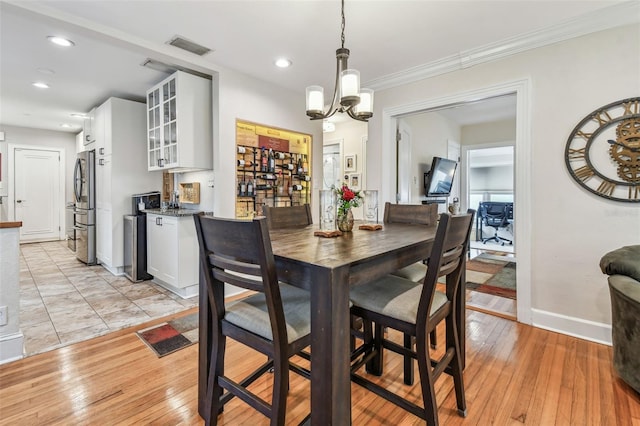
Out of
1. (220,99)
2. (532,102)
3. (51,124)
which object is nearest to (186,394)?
(220,99)

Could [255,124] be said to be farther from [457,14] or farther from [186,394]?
[186,394]

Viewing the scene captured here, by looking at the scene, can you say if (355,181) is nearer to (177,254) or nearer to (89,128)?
(177,254)

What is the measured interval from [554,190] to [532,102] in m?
0.78

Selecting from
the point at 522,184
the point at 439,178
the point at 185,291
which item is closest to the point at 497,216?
the point at 439,178

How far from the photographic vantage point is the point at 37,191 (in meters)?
6.48

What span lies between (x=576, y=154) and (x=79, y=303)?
4699 mm

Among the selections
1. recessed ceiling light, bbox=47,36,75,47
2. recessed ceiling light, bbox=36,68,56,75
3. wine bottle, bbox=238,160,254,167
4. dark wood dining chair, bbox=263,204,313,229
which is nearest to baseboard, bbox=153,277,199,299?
wine bottle, bbox=238,160,254,167

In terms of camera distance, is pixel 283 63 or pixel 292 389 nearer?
pixel 292 389

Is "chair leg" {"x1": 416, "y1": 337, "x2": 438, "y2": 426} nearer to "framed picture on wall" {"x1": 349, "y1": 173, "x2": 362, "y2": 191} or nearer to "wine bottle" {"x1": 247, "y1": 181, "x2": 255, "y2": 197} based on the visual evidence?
"wine bottle" {"x1": 247, "y1": 181, "x2": 255, "y2": 197}

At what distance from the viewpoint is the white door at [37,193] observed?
6.25m

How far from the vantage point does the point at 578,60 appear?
238 cm

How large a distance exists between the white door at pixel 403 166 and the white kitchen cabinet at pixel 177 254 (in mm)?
2487

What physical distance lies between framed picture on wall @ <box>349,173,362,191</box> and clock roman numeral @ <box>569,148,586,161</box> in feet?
11.4

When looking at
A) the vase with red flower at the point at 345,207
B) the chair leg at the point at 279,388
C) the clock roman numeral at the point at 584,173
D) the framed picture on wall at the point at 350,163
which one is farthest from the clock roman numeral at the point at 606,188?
the framed picture on wall at the point at 350,163
